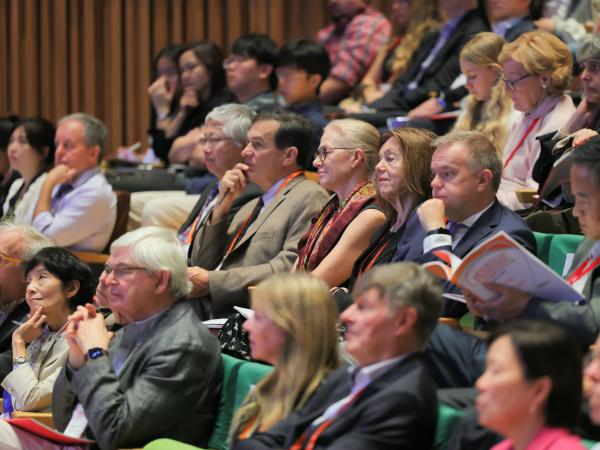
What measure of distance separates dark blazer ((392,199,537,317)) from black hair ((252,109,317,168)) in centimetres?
104

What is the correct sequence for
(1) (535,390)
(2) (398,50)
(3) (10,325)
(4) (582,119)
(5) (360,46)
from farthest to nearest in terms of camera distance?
1. (5) (360,46)
2. (2) (398,50)
3. (3) (10,325)
4. (4) (582,119)
5. (1) (535,390)

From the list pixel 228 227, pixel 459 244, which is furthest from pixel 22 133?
pixel 459 244

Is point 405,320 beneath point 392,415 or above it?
above

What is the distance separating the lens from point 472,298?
9.00ft

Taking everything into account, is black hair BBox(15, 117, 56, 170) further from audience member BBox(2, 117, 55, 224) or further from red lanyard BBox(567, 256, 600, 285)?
red lanyard BBox(567, 256, 600, 285)

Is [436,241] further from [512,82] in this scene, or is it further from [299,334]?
[512,82]

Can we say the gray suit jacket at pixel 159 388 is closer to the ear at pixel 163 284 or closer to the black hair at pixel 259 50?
the ear at pixel 163 284

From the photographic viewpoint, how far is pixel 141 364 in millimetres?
3029

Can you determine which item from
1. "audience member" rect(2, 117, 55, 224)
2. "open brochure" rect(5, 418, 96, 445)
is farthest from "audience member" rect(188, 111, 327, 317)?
"audience member" rect(2, 117, 55, 224)

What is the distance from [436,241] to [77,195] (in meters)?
2.63

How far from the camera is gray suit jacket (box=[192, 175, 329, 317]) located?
398 centimetres

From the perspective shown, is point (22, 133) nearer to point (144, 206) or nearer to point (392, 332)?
point (144, 206)

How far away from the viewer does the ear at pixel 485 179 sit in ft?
10.9

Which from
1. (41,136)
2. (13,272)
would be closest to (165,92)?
(41,136)
